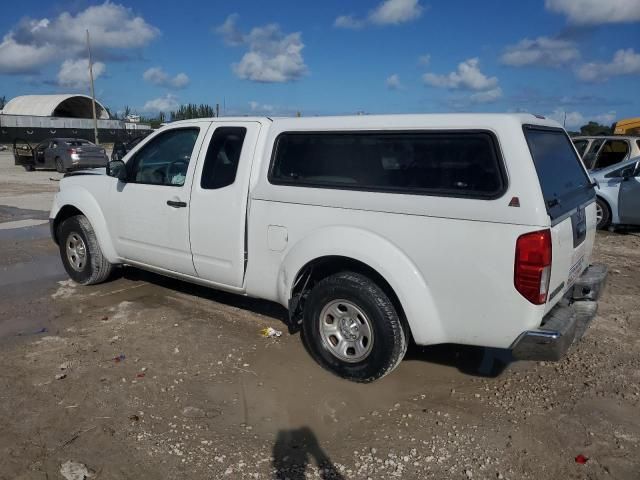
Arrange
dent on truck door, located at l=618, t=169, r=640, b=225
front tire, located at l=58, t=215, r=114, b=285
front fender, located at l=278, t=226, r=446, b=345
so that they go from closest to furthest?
front fender, located at l=278, t=226, r=446, b=345
front tire, located at l=58, t=215, r=114, b=285
dent on truck door, located at l=618, t=169, r=640, b=225

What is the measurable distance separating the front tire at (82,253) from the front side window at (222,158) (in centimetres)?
202

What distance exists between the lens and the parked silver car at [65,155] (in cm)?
2191

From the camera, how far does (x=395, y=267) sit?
3.61 m

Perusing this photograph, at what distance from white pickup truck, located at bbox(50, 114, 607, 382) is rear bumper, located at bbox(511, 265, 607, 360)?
11 millimetres

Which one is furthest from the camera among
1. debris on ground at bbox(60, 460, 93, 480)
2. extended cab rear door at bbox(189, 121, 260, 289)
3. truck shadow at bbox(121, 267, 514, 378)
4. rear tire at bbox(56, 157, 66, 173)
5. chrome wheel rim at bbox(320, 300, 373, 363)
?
rear tire at bbox(56, 157, 66, 173)

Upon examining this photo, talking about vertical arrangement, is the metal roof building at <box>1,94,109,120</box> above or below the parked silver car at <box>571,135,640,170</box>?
above

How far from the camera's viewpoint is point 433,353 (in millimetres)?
4605

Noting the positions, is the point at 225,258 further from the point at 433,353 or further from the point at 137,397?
the point at 433,353

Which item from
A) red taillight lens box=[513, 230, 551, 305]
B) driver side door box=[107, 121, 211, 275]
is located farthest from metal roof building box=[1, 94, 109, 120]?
red taillight lens box=[513, 230, 551, 305]

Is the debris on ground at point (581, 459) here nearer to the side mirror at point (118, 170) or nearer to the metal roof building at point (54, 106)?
the side mirror at point (118, 170)

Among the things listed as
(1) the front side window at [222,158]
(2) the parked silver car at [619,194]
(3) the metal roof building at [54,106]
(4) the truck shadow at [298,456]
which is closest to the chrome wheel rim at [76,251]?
(1) the front side window at [222,158]

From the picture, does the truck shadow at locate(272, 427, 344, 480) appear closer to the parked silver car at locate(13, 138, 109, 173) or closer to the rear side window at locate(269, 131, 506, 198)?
the rear side window at locate(269, 131, 506, 198)

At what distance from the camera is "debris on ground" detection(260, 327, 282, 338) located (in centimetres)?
495

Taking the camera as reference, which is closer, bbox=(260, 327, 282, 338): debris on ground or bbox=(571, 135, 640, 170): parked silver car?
bbox=(260, 327, 282, 338): debris on ground
